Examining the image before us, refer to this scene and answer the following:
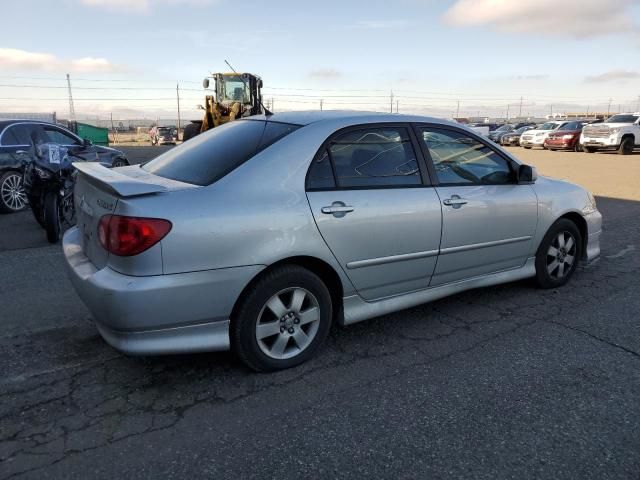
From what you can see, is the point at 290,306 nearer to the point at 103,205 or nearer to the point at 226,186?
the point at 226,186

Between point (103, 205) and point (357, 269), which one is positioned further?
point (357, 269)

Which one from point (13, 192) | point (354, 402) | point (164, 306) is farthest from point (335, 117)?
Result: point (13, 192)

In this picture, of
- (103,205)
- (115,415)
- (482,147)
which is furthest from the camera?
(482,147)

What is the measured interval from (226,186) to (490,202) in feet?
6.98

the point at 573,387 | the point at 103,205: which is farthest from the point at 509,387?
the point at 103,205

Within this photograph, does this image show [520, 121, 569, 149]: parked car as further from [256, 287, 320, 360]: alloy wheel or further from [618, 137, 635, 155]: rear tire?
[256, 287, 320, 360]: alloy wheel

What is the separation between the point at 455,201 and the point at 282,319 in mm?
1560

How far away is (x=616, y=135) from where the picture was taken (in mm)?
22719

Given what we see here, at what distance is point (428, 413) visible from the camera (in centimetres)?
269

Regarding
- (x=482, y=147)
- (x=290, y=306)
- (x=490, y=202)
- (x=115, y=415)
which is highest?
(x=482, y=147)

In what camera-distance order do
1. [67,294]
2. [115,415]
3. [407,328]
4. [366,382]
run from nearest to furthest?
1. [115,415]
2. [366,382]
3. [407,328]
4. [67,294]

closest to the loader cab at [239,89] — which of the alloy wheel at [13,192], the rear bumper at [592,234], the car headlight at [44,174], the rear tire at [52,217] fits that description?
the alloy wheel at [13,192]

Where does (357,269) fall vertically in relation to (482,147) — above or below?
below

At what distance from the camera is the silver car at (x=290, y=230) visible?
2660 millimetres
